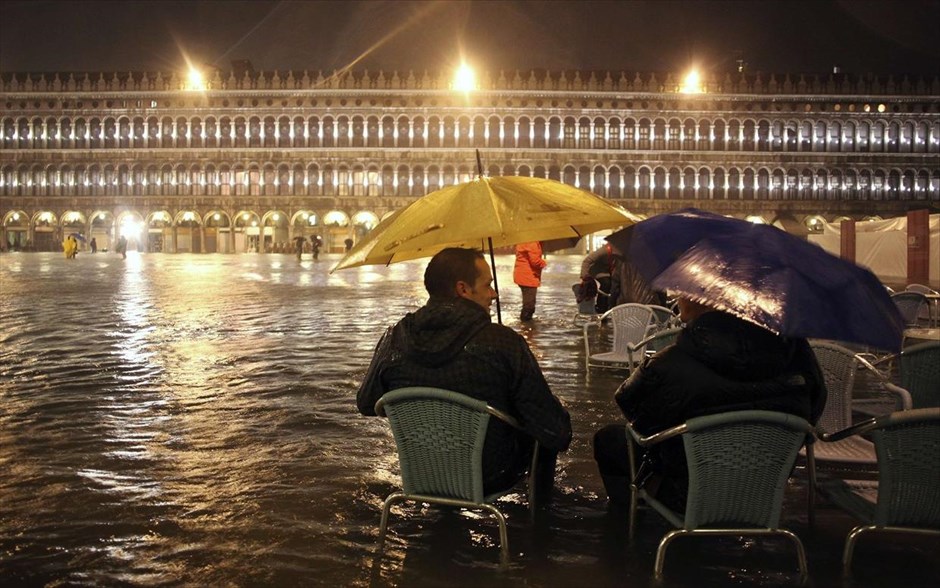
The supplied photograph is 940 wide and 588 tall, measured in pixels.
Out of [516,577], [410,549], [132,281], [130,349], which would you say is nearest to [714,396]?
[516,577]

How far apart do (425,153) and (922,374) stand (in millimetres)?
54753

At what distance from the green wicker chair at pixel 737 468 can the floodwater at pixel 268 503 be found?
0.22m

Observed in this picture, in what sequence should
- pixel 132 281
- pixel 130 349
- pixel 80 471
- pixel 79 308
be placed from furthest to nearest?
Result: pixel 132 281, pixel 79 308, pixel 130 349, pixel 80 471

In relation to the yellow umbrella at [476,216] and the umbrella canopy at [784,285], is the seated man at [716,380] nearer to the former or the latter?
the umbrella canopy at [784,285]

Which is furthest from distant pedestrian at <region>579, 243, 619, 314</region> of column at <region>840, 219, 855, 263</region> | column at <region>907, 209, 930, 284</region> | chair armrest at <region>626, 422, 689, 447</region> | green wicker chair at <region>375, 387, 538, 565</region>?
column at <region>840, 219, 855, 263</region>

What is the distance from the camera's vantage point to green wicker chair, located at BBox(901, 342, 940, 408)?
12.8 feet

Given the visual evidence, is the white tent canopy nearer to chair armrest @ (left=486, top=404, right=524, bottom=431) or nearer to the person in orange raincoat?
the person in orange raincoat

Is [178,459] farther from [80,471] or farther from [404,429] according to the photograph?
[404,429]

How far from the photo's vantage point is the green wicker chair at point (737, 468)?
2611 millimetres

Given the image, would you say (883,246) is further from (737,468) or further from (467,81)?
(467,81)

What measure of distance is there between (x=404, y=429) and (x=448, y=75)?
58261 mm

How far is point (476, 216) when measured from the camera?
3.42m

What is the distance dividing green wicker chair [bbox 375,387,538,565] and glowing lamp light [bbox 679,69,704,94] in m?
58.5

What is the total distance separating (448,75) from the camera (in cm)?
5900
